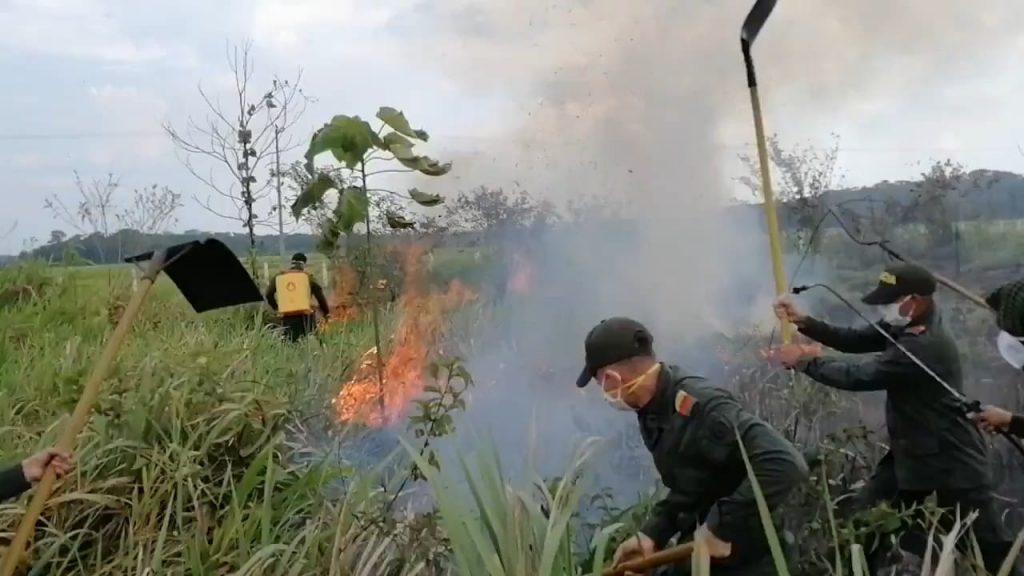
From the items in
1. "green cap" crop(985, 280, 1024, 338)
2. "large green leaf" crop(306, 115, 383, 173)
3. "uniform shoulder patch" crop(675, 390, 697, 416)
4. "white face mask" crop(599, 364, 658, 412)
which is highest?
"large green leaf" crop(306, 115, 383, 173)

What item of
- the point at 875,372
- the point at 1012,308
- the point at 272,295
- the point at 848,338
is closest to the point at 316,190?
the point at 272,295

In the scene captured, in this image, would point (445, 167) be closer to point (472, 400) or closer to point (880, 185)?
point (472, 400)

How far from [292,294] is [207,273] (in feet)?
15.3

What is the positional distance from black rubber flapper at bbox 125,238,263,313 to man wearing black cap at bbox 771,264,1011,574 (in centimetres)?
207

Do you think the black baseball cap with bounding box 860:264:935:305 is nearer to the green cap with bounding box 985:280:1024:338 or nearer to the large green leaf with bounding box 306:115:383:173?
the green cap with bounding box 985:280:1024:338

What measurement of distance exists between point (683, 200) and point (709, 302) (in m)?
0.87

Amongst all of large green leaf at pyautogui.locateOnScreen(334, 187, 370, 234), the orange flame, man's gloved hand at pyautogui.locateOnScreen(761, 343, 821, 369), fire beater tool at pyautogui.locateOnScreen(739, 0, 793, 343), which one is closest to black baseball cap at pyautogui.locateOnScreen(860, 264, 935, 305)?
man's gloved hand at pyautogui.locateOnScreen(761, 343, 821, 369)

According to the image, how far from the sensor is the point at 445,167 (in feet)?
18.2

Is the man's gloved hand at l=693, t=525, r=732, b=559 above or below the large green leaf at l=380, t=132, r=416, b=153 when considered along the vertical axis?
below

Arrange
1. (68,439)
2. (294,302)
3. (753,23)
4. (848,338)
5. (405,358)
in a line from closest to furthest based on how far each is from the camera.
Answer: (68,439), (753,23), (848,338), (405,358), (294,302)

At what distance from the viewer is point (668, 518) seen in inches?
119

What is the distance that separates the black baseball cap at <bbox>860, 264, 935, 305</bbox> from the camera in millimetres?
3982

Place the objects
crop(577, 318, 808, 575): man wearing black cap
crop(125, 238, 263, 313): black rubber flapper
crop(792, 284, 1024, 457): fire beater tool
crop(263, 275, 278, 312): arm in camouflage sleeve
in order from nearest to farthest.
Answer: crop(577, 318, 808, 575): man wearing black cap < crop(125, 238, 263, 313): black rubber flapper < crop(792, 284, 1024, 457): fire beater tool < crop(263, 275, 278, 312): arm in camouflage sleeve

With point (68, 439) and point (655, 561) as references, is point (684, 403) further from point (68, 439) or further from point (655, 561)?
point (68, 439)
